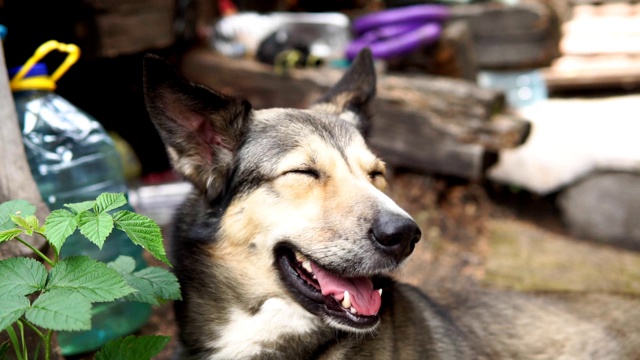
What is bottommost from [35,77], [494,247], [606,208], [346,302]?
[494,247]

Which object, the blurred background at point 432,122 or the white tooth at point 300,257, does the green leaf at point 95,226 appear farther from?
the blurred background at point 432,122

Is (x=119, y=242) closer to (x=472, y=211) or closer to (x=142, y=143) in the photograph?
(x=142, y=143)

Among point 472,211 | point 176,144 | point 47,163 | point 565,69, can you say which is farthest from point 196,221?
point 565,69

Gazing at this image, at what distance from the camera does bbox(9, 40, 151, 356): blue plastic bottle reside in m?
3.11

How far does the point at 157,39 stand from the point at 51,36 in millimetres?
1110

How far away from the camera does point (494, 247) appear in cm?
520

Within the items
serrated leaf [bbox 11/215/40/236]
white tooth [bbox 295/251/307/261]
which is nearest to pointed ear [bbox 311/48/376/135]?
white tooth [bbox 295/251/307/261]

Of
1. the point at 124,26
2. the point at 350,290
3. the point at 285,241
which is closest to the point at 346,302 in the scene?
the point at 350,290

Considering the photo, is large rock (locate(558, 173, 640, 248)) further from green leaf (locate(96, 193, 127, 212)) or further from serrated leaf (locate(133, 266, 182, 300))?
green leaf (locate(96, 193, 127, 212))

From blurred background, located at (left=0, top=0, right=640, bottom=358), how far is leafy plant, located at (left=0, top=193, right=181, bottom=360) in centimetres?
227

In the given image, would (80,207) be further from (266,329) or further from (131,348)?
(266,329)

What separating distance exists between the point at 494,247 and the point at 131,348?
12.3ft

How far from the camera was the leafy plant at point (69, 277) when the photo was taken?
1.74 metres

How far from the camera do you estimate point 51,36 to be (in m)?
4.40
